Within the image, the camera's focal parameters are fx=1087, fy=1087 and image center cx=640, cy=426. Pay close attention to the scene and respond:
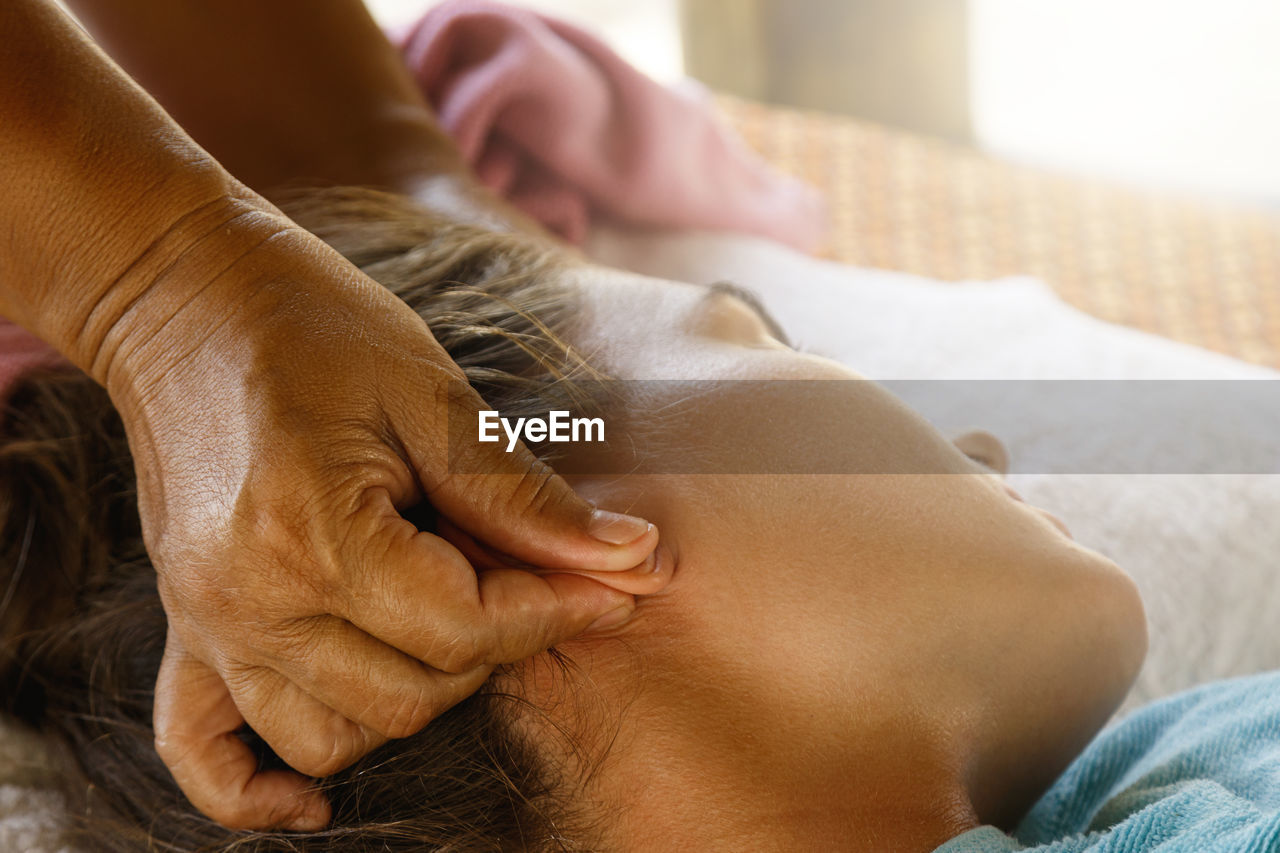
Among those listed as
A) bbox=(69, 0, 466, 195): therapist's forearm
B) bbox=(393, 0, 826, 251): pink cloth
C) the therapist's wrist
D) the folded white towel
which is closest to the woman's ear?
the therapist's wrist

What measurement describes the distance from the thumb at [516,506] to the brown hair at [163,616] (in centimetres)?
8

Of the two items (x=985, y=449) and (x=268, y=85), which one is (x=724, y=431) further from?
(x=268, y=85)

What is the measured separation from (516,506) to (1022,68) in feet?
6.32

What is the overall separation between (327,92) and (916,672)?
68 cm

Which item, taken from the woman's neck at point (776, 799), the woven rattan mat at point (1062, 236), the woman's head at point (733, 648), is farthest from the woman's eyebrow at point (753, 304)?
the woven rattan mat at point (1062, 236)

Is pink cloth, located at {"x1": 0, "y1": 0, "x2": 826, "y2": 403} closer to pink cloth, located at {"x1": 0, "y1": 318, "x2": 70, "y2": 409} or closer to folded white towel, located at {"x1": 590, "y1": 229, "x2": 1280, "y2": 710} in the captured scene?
folded white towel, located at {"x1": 590, "y1": 229, "x2": 1280, "y2": 710}

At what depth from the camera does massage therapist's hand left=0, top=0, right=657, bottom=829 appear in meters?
0.43

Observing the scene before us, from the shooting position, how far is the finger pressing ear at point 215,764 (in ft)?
1.68

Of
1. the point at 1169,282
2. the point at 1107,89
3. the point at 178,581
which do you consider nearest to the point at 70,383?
the point at 178,581

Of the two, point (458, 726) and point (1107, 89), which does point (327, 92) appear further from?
point (1107, 89)

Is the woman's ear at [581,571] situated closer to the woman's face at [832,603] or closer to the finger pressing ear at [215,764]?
the woman's face at [832,603]

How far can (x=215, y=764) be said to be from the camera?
52 centimetres

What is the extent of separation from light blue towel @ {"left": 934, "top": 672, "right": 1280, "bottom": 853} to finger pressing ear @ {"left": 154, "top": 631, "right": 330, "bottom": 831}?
301 mm

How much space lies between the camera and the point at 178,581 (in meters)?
0.45
